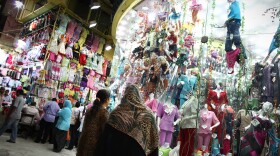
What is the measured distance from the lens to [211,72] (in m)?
5.06

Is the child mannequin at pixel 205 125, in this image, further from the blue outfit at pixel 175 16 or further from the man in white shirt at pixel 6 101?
the man in white shirt at pixel 6 101

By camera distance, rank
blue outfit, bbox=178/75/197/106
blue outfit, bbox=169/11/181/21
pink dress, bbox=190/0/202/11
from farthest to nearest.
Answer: blue outfit, bbox=169/11/181/21 < pink dress, bbox=190/0/202/11 < blue outfit, bbox=178/75/197/106

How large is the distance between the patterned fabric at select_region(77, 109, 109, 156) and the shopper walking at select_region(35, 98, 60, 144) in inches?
194

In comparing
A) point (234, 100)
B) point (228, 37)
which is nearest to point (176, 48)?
point (228, 37)

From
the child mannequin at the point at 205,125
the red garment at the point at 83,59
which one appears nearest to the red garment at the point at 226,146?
the child mannequin at the point at 205,125

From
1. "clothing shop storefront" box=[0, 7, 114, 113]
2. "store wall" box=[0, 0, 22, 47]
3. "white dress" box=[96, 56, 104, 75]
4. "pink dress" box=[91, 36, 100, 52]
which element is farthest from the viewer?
"store wall" box=[0, 0, 22, 47]

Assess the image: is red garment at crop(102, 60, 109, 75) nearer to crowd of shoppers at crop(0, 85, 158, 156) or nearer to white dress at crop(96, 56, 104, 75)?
white dress at crop(96, 56, 104, 75)

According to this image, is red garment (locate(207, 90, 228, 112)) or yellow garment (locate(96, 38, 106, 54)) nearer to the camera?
red garment (locate(207, 90, 228, 112))

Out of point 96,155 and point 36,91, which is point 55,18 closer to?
point 36,91

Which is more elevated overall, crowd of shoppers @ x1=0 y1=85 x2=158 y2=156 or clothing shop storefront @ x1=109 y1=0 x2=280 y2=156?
clothing shop storefront @ x1=109 y1=0 x2=280 y2=156

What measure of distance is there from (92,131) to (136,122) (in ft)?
2.67

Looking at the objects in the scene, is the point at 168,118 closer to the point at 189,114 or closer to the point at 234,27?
the point at 189,114

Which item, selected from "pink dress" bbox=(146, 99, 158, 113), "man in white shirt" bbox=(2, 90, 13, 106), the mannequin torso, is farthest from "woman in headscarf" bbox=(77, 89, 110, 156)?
"man in white shirt" bbox=(2, 90, 13, 106)

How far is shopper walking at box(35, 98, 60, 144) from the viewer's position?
279 inches
